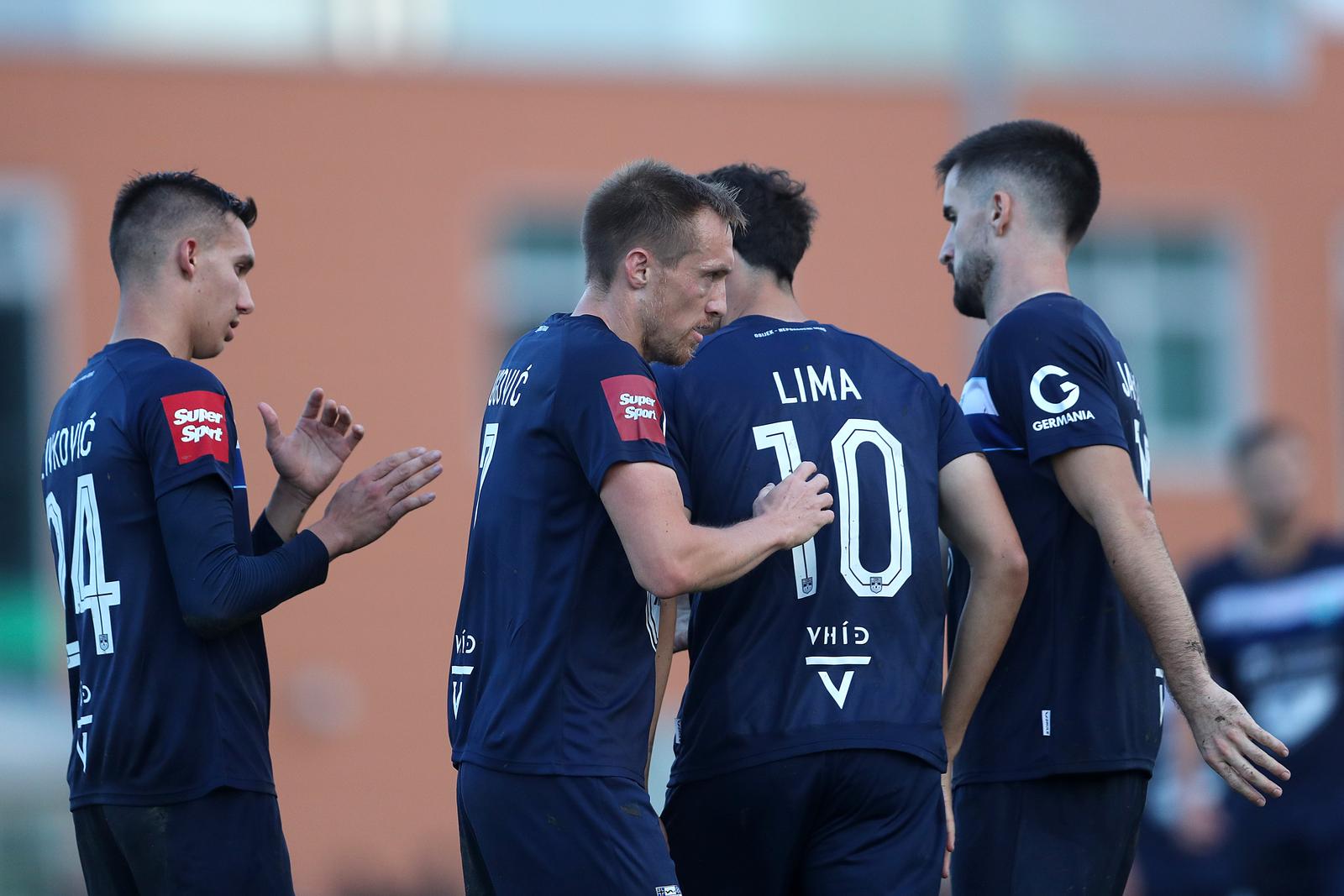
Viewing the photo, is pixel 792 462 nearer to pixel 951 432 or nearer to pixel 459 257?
pixel 951 432

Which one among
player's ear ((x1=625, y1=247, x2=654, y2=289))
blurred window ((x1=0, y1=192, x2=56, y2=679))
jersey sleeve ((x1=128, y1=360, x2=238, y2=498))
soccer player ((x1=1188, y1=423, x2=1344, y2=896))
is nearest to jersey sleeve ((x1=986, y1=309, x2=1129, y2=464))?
player's ear ((x1=625, y1=247, x2=654, y2=289))

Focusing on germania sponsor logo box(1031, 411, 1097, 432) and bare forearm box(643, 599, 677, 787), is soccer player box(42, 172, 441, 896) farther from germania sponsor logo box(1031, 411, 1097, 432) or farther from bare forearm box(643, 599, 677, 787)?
germania sponsor logo box(1031, 411, 1097, 432)

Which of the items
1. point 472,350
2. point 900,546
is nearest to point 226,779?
point 900,546

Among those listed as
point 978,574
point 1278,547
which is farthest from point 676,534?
point 1278,547

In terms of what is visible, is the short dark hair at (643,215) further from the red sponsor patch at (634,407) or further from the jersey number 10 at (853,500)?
the jersey number 10 at (853,500)

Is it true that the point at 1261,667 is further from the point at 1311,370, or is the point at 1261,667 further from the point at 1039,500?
the point at 1311,370

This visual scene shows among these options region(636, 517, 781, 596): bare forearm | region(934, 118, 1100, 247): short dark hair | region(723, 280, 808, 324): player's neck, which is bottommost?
region(636, 517, 781, 596): bare forearm

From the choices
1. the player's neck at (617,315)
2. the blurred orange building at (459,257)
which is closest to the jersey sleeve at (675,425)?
the player's neck at (617,315)

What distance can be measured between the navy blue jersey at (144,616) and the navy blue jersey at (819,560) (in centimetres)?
125

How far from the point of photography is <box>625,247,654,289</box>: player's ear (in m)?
4.86

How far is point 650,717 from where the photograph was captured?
184 inches

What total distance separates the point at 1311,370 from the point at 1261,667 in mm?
13652

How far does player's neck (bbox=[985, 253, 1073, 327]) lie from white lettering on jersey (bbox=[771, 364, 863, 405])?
0.76 metres

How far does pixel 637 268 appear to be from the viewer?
4863 millimetres
